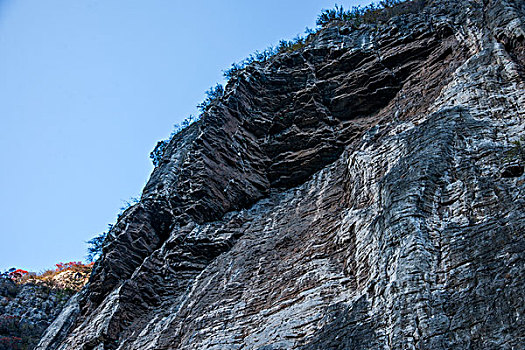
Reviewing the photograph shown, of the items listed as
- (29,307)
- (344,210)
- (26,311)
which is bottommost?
(344,210)

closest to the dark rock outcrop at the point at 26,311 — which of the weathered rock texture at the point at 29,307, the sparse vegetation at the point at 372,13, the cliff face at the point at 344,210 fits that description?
the weathered rock texture at the point at 29,307

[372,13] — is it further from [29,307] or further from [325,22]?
[29,307]

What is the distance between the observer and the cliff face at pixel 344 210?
8039mm

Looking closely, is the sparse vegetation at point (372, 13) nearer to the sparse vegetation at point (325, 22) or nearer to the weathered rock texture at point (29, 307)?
the sparse vegetation at point (325, 22)

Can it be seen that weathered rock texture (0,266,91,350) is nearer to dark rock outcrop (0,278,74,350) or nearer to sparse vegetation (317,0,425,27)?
dark rock outcrop (0,278,74,350)

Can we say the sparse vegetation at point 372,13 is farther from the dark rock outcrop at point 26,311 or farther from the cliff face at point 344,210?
the dark rock outcrop at point 26,311

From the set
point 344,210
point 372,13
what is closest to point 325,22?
point 372,13

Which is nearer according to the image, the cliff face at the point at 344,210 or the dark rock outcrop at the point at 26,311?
the cliff face at the point at 344,210

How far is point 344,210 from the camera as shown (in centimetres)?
1198

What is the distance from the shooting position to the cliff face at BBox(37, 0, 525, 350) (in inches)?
316

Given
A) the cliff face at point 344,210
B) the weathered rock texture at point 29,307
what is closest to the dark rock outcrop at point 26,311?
the weathered rock texture at point 29,307

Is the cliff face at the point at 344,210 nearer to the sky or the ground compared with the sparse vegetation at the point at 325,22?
nearer to the ground

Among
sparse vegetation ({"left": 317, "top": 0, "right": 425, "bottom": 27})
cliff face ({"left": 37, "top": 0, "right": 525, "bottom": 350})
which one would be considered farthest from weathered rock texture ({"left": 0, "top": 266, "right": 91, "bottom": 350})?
sparse vegetation ({"left": 317, "top": 0, "right": 425, "bottom": 27})

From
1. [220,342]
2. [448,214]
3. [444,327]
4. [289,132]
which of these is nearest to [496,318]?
[444,327]
